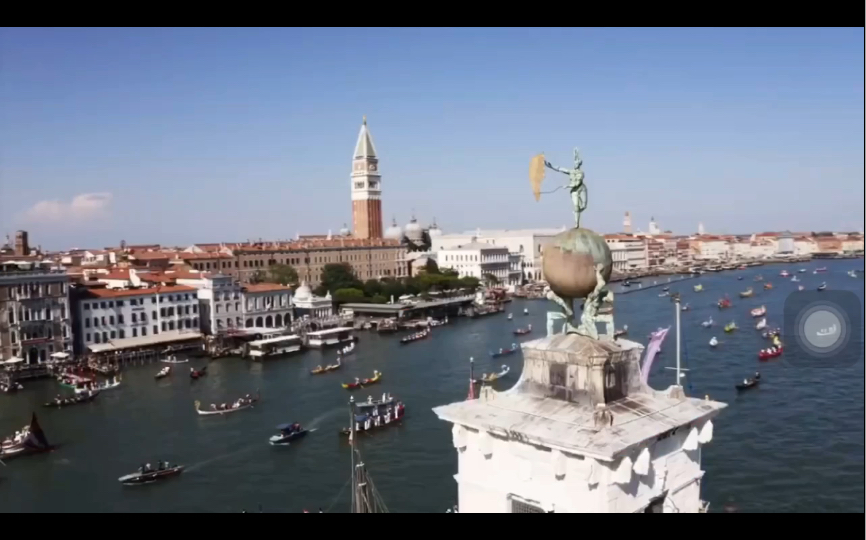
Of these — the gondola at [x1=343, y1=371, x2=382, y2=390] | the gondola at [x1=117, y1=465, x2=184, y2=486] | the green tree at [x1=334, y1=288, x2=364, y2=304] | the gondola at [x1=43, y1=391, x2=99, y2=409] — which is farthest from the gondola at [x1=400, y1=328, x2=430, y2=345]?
the gondola at [x1=117, y1=465, x2=184, y2=486]

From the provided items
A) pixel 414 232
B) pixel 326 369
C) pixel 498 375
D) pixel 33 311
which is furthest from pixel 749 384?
pixel 414 232

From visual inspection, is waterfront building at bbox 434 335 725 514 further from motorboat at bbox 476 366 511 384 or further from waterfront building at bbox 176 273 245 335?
waterfront building at bbox 176 273 245 335

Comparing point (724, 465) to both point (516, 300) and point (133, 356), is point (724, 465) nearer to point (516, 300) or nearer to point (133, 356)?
point (133, 356)

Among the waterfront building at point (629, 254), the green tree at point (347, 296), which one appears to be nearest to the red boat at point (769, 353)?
the green tree at point (347, 296)

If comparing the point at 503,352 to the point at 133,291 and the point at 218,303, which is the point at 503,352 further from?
the point at 133,291

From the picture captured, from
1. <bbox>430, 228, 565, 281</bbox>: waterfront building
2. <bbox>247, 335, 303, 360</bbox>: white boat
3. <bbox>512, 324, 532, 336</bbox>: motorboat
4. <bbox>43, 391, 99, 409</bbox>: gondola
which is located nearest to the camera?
<bbox>43, 391, 99, 409</bbox>: gondola

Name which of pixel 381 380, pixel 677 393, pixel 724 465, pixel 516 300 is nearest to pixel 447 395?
pixel 381 380

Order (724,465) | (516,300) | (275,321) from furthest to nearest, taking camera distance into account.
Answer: (516,300)
(275,321)
(724,465)
